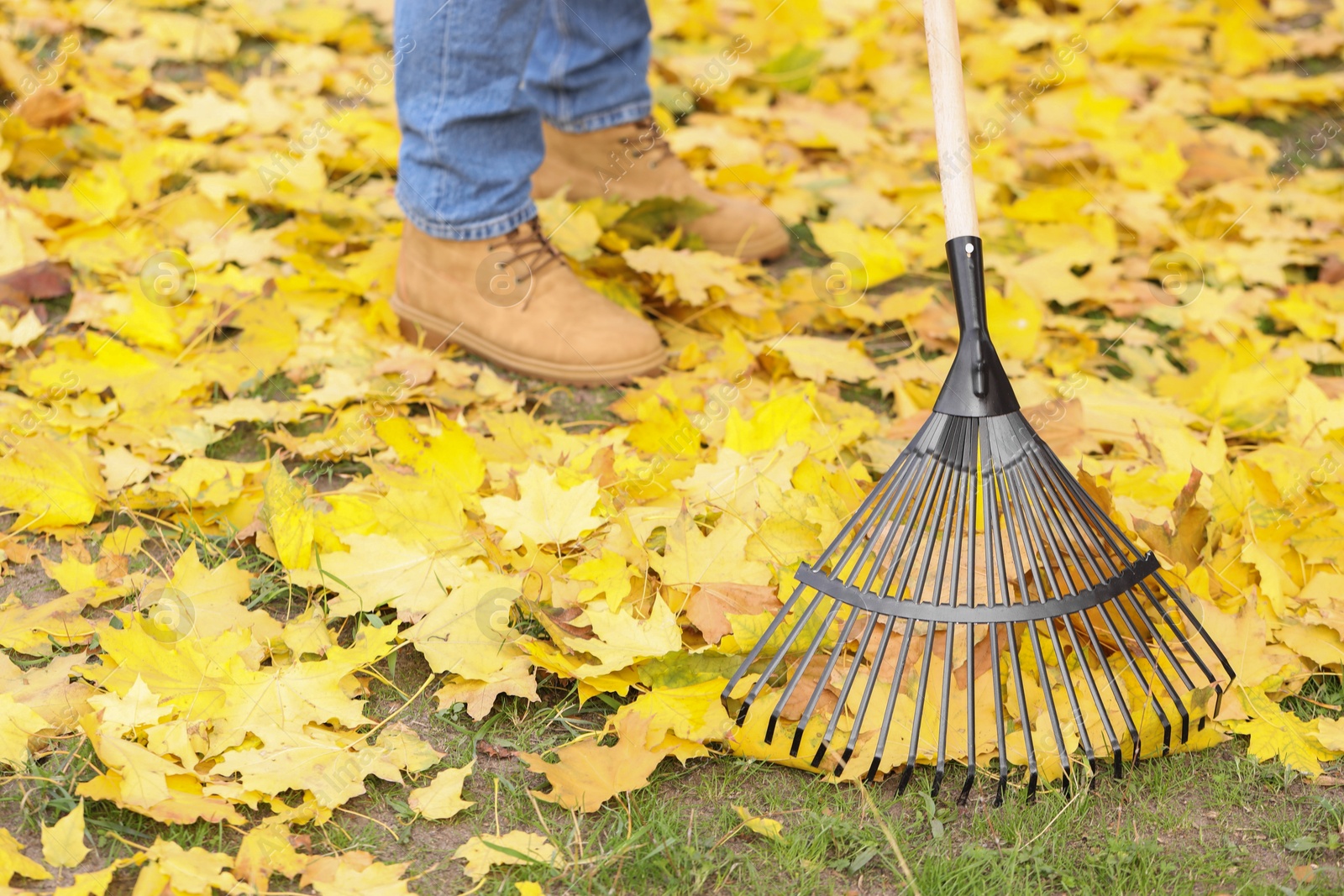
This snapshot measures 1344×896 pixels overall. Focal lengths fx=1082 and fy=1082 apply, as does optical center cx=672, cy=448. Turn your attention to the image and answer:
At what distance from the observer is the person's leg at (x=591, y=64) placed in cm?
227

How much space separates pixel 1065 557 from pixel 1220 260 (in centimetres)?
144

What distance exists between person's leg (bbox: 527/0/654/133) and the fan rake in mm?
1011

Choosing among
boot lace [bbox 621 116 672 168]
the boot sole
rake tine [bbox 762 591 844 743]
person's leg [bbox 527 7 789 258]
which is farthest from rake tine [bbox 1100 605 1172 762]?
boot lace [bbox 621 116 672 168]

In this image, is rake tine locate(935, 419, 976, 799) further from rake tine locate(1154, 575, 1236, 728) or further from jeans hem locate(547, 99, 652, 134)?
jeans hem locate(547, 99, 652, 134)

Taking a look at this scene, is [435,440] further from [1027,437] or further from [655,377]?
[1027,437]

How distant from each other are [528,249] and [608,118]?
503 millimetres

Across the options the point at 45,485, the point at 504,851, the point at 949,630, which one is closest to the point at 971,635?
the point at 949,630

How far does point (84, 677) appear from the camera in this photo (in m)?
1.35

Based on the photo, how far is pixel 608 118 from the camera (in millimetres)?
2363

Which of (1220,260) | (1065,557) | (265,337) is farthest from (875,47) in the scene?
(1065,557)

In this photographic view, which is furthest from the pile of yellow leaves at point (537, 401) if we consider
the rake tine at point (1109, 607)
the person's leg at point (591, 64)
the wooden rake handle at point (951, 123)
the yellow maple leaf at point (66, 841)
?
the wooden rake handle at point (951, 123)

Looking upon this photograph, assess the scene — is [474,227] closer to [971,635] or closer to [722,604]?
[722,604]

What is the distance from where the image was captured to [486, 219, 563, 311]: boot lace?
78.7 inches

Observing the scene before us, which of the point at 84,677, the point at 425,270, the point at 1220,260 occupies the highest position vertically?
the point at 1220,260
